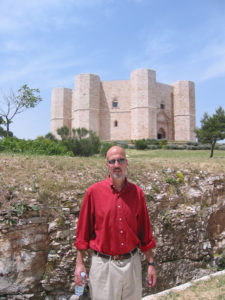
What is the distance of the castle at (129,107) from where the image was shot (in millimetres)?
28500

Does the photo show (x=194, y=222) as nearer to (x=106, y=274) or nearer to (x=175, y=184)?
(x=175, y=184)

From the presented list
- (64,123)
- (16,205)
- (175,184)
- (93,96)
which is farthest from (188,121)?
(16,205)

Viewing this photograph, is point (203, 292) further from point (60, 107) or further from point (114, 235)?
point (60, 107)

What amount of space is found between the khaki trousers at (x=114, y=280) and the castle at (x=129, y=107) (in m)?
26.5

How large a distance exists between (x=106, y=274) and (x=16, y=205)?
2116mm

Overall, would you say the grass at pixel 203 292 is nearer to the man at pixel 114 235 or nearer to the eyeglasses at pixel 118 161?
the man at pixel 114 235

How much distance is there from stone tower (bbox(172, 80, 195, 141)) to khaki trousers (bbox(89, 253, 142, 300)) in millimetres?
29689

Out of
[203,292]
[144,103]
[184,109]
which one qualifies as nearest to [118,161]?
[203,292]

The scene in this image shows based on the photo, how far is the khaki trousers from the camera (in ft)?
6.38

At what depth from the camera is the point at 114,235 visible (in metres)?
2.00

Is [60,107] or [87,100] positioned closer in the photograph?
[87,100]

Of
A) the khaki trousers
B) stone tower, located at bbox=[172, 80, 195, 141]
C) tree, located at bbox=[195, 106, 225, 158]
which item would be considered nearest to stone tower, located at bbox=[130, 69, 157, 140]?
stone tower, located at bbox=[172, 80, 195, 141]

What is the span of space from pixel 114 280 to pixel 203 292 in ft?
7.47

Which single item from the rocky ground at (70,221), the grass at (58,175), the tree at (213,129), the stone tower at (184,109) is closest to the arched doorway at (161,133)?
the stone tower at (184,109)
